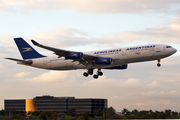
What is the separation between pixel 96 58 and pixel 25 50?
1740 centimetres

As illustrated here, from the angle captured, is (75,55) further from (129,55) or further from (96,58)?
(129,55)

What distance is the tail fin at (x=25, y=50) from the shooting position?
58906mm

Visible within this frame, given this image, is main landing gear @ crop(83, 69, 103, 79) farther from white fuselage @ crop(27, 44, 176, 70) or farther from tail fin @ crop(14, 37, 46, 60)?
tail fin @ crop(14, 37, 46, 60)

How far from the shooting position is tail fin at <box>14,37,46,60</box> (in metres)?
58.9

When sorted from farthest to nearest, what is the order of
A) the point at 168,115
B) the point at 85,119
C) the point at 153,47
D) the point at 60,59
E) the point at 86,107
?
the point at 86,107 < the point at 168,115 < the point at 85,119 < the point at 60,59 < the point at 153,47

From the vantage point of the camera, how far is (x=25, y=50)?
198 feet

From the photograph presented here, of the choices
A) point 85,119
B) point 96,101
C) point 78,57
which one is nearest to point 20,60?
point 78,57

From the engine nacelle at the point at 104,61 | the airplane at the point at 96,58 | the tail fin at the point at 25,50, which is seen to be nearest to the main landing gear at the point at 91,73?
the airplane at the point at 96,58

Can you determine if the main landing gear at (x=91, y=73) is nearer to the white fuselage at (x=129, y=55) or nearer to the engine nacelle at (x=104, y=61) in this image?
the white fuselage at (x=129, y=55)

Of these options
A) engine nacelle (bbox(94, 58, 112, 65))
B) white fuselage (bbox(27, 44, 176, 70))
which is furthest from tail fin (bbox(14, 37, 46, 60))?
engine nacelle (bbox(94, 58, 112, 65))

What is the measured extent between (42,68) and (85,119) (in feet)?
46.6

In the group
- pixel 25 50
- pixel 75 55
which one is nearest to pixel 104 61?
pixel 75 55

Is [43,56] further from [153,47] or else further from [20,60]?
[153,47]

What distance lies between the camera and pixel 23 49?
6069 centimetres
